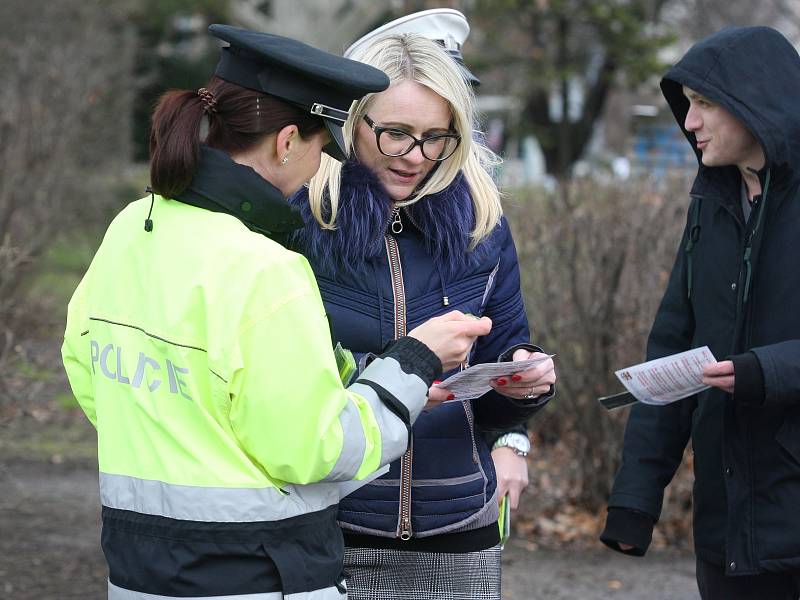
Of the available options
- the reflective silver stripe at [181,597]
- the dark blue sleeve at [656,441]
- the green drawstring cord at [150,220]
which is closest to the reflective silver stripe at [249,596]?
the reflective silver stripe at [181,597]

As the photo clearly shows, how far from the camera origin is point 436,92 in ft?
9.49

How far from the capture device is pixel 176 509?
2154 millimetres

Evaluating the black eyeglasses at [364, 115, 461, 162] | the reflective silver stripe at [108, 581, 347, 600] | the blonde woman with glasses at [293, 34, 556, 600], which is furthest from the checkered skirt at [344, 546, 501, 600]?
the black eyeglasses at [364, 115, 461, 162]

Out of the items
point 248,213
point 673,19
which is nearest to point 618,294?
point 248,213

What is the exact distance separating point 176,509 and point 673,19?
78.3ft

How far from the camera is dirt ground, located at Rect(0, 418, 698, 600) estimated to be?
17.9 feet

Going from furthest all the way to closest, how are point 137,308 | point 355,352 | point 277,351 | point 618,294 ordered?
point 618,294, point 355,352, point 137,308, point 277,351

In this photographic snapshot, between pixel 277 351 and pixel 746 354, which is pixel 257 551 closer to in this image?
pixel 277 351

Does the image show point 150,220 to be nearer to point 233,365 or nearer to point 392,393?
point 233,365

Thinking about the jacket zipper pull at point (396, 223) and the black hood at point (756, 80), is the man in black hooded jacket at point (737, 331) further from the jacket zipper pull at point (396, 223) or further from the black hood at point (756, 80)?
the jacket zipper pull at point (396, 223)

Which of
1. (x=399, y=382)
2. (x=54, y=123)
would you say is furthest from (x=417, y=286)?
(x=54, y=123)

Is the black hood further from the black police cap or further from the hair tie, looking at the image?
the hair tie

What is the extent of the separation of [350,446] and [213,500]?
0.86ft

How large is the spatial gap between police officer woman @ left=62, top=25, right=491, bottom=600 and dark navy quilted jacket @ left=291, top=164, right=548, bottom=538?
480mm
